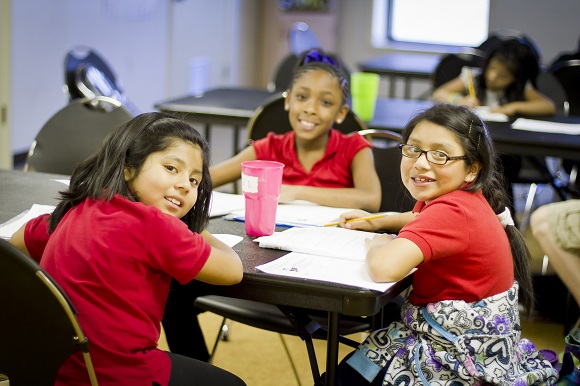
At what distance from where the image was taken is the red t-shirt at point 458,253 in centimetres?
173

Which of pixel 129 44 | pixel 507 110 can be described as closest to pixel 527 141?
pixel 507 110

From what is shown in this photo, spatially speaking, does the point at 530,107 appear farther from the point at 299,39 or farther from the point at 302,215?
the point at 302,215

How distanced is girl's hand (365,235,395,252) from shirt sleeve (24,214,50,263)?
677mm

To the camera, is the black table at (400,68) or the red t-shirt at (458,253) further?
the black table at (400,68)

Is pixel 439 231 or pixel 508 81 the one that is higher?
pixel 508 81

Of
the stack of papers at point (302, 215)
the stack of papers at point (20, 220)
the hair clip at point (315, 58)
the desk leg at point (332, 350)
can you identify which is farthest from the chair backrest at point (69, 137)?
the desk leg at point (332, 350)

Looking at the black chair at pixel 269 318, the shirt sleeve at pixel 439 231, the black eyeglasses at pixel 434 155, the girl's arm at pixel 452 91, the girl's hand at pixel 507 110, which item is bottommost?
the black chair at pixel 269 318

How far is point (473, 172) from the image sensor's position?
187 centimetres

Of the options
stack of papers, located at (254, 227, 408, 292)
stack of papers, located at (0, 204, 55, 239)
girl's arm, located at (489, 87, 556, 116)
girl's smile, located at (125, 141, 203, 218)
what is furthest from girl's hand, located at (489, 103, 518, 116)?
girl's smile, located at (125, 141, 203, 218)

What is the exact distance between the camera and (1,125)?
509cm

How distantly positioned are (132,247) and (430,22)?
7.15 meters

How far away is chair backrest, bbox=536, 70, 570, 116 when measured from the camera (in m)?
4.53

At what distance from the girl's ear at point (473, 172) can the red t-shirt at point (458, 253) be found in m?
0.07

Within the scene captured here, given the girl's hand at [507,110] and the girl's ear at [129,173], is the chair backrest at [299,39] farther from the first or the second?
the girl's ear at [129,173]
